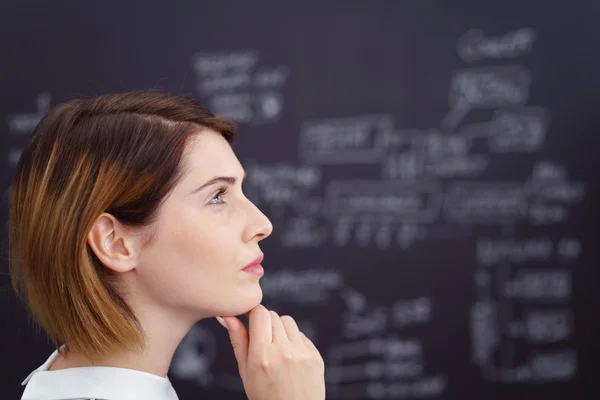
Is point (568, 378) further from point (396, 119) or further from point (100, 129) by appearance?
point (100, 129)

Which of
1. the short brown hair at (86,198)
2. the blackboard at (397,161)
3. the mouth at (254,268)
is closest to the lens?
the short brown hair at (86,198)

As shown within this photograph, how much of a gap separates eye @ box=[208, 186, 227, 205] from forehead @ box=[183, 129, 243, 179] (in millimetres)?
29

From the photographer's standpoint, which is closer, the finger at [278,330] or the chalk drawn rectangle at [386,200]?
the finger at [278,330]

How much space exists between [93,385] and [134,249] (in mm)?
232

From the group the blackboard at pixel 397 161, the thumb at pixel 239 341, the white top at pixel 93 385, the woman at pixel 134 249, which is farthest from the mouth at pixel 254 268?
the blackboard at pixel 397 161

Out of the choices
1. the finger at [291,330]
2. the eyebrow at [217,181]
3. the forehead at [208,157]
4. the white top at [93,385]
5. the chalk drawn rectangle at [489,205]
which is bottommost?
the chalk drawn rectangle at [489,205]

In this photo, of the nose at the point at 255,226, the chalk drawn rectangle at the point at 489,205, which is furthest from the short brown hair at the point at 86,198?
the chalk drawn rectangle at the point at 489,205

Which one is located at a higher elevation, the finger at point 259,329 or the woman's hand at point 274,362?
the finger at point 259,329

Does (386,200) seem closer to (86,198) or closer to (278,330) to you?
(278,330)

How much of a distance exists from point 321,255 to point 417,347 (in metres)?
0.56

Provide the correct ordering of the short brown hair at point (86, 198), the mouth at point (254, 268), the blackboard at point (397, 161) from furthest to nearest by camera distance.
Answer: the blackboard at point (397, 161) → the mouth at point (254, 268) → the short brown hair at point (86, 198)

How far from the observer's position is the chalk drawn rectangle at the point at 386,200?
262 cm

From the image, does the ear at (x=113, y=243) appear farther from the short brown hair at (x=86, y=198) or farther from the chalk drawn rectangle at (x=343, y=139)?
the chalk drawn rectangle at (x=343, y=139)

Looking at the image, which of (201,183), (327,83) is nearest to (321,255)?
(327,83)
